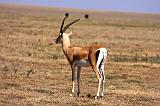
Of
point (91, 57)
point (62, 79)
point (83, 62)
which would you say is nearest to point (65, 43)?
point (83, 62)

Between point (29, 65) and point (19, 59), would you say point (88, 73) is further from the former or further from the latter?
point (19, 59)

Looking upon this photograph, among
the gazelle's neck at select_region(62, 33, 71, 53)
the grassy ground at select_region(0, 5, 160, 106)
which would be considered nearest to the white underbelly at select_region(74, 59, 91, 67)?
the gazelle's neck at select_region(62, 33, 71, 53)

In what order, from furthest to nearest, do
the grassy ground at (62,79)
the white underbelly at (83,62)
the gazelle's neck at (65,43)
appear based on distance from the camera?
1. the gazelle's neck at (65,43)
2. the white underbelly at (83,62)
3. the grassy ground at (62,79)

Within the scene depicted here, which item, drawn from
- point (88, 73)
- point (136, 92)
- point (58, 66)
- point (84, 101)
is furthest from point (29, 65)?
point (84, 101)

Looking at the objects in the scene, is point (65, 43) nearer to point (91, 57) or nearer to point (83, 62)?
point (83, 62)

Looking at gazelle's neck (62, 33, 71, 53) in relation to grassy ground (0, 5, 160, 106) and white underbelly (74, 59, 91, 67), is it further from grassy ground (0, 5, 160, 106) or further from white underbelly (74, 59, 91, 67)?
grassy ground (0, 5, 160, 106)

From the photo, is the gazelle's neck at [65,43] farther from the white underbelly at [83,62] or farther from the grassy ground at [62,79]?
the grassy ground at [62,79]

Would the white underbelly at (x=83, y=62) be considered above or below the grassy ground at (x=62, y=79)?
above

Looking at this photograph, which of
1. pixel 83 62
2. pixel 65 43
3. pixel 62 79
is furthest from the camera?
pixel 62 79

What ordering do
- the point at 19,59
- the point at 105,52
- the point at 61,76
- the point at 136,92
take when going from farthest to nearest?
the point at 19,59, the point at 61,76, the point at 136,92, the point at 105,52

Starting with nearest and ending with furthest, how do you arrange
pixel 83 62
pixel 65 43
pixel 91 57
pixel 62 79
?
pixel 91 57 < pixel 83 62 < pixel 65 43 < pixel 62 79

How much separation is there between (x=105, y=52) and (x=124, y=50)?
60.6 ft

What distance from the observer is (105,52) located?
1548 centimetres

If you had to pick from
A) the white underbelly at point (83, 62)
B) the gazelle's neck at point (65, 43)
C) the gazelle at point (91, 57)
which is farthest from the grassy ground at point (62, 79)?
the gazelle's neck at point (65, 43)
